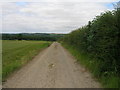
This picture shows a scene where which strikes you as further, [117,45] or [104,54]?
[104,54]

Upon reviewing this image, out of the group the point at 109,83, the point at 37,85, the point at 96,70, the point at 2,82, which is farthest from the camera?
the point at 96,70

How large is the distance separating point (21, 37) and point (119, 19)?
131833 millimetres

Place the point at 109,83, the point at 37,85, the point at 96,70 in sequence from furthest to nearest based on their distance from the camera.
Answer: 1. the point at 96,70
2. the point at 37,85
3. the point at 109,83

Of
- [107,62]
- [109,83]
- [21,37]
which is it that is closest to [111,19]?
[107,62]

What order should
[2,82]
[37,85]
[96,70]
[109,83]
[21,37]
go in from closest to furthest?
[109,83], [37,85], [2,82], [96,70], [21,37]

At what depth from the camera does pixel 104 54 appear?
893cm

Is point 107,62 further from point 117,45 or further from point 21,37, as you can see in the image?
point 21,37

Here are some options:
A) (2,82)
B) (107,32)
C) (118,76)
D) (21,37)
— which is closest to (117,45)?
(107,32)

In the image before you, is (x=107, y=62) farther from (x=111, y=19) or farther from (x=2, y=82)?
(x=2, y=82)

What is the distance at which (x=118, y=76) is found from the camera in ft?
27.2

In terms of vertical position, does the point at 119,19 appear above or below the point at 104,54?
above

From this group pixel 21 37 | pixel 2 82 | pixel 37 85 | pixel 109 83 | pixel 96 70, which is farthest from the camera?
pixel 21 37

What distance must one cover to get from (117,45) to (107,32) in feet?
2.18

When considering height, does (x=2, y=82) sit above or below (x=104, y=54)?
below
